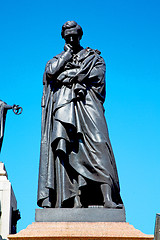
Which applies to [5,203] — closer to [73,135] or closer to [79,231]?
[73,135]

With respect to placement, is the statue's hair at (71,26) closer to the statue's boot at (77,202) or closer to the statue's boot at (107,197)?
the statue's boot at (107,197)

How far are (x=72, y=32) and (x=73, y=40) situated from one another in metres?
0.17

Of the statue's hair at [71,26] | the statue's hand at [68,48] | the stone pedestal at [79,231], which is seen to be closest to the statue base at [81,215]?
the stone pedestal at [79,231]

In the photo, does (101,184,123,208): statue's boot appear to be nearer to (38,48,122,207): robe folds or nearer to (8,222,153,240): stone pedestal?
(38,48,122,207): robe folds

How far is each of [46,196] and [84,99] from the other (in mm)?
2124

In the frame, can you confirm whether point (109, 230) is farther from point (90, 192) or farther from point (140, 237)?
point (90, 192)

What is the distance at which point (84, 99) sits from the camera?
10.2 m

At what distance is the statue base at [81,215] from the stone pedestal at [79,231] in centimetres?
14

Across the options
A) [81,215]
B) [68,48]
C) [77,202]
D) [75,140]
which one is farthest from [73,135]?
[68,48]

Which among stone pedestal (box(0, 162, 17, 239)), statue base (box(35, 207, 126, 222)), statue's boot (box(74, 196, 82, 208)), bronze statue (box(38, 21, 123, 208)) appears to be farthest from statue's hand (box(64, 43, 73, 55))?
stone pedestal (box(0, 162, 17, 239))

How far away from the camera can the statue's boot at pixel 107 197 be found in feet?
30.3

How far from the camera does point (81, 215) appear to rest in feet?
29.4

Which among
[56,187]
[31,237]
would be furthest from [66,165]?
[31,237]

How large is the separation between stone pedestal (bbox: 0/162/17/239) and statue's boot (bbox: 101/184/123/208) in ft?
29.6
